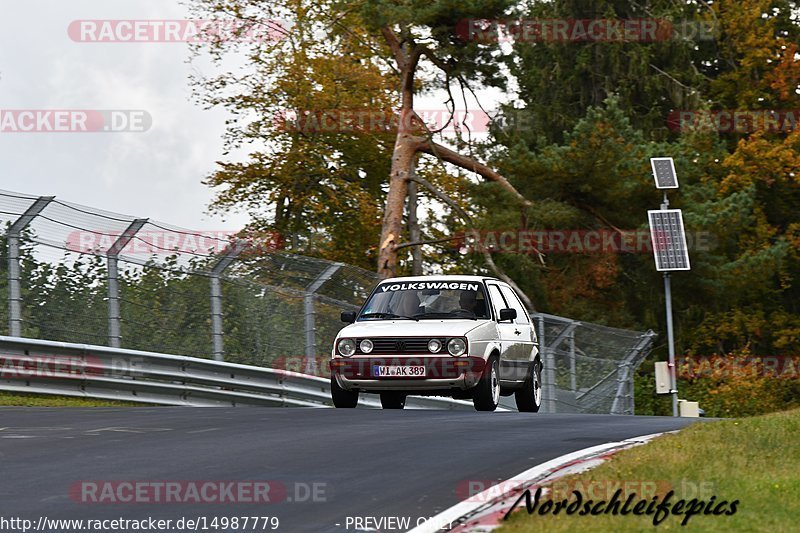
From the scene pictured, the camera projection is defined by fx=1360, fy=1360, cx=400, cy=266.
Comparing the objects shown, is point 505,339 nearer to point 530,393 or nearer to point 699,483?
point 530,393

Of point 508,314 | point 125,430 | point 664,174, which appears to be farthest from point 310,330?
point 664,174

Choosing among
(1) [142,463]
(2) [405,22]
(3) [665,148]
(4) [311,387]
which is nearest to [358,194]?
(3) [665,148]

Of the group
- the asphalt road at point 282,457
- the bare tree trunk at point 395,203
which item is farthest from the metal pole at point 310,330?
the bare tree trunk at point 395,203

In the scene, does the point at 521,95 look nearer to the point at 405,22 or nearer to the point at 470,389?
the point at 405,22

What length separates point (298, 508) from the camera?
319 inches

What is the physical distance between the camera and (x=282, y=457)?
10.4 meters

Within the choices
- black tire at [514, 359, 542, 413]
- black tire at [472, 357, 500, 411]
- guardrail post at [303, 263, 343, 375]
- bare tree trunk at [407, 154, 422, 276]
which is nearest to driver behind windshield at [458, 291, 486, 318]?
black tire at [472, 357, 500, 411]

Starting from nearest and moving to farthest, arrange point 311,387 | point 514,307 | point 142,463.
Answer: point 142,463, point 514,307, point 311,387

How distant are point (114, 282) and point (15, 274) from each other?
1.43 m

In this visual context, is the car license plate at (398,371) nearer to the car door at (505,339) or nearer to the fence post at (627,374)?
the car door at (505,339)

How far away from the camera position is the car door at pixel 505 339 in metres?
17.6

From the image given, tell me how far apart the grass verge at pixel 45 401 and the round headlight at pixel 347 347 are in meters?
3.85

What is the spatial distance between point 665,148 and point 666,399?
36.8 ft

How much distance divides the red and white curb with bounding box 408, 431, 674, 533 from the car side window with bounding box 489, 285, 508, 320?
675 cm
